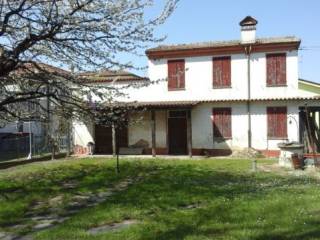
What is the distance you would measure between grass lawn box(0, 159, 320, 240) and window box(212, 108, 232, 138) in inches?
382

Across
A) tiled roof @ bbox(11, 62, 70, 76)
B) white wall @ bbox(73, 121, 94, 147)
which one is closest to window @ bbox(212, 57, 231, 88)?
white wall @ bbox(73, 121, 94, 147)

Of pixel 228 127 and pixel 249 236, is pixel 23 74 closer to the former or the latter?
pixel 249 236

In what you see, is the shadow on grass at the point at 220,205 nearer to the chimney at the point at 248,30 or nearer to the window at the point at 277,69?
the window at the point at 277,69

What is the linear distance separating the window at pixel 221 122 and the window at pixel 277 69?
2895 mm

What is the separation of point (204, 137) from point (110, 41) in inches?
736

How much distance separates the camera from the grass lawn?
867 centimetres

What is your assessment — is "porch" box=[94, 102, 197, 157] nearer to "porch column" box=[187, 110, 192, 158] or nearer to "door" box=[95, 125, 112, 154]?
"porch column" box=[187, 110, 192, 158]

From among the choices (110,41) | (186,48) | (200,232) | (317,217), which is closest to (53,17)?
(110,41)

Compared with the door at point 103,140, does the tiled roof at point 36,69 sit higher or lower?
higher

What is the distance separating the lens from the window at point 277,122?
2786 centimetres

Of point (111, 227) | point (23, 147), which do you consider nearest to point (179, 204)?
point (111, 227)

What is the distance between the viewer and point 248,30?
28922 millimetres

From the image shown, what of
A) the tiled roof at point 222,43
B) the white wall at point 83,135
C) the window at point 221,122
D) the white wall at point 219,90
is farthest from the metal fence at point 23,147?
the window at point 221,122

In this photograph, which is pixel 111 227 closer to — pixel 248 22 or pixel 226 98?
pixel 226 98
